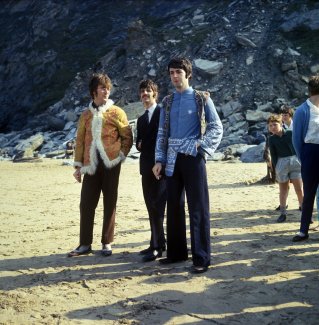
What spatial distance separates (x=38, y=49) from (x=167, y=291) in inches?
1626

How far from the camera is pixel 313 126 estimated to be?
532 cm

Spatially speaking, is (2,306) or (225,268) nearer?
(2,306)

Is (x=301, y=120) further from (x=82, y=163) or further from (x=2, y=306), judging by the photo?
(x=2, y=306)

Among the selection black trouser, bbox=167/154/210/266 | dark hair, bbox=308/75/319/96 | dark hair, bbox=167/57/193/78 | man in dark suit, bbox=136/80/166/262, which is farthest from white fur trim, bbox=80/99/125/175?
dark hair, bbox=308/75/319/96

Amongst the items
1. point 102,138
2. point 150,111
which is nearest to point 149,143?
point 150,111

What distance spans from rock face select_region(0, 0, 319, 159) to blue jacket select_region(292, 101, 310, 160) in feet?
40.1

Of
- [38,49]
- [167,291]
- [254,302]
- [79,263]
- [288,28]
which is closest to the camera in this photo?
[254,302]

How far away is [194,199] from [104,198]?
1.32m

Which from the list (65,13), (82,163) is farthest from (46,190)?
(65,13)

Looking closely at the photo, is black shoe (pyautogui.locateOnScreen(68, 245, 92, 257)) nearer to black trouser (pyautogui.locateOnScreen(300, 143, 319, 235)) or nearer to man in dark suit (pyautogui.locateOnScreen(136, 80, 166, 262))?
man in dark suit (pyautogui.locateOnScreen(136, 80, 166, 262))

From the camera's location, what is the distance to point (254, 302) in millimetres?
3709

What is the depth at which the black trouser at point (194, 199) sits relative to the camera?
181 inches

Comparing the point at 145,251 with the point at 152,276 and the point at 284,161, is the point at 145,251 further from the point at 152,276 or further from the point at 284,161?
the point at 284,161

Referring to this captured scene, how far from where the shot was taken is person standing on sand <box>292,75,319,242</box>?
208 inches
